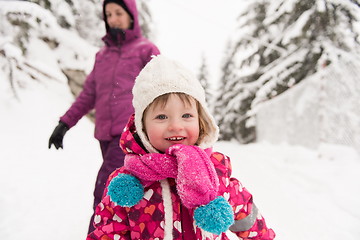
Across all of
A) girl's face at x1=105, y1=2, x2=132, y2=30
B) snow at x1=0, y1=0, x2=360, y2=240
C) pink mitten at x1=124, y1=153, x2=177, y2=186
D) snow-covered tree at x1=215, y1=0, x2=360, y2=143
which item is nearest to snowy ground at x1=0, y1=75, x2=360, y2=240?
snow at x1=0, y1=0, x2=360, y2=240

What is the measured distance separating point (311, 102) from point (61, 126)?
669cm

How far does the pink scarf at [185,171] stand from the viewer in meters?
1.15

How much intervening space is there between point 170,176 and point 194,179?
18 cm

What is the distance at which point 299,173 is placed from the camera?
5.18 meters

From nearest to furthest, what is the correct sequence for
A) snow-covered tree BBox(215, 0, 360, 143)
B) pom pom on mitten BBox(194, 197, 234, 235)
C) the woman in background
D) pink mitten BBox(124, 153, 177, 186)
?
pom pom on mitten BBox(194, 197, 234, 235), pink mitten BBox(124, 153, 177, 186), the woman in background, snow-covered tree BBox(215, 0, 360, 143)

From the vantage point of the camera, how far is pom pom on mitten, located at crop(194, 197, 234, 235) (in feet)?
3.71

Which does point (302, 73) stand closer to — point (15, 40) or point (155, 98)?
point (15, 40)

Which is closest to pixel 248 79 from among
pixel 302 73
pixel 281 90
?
pixel 281 90

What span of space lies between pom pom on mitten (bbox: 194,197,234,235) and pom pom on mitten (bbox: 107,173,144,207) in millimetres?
297

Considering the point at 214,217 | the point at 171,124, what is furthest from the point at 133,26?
the point at 214,217

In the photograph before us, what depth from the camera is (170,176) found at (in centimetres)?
129

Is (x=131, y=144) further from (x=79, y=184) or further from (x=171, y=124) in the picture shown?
(x=79, y=184)

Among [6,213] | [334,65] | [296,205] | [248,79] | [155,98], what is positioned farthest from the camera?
[248,79]

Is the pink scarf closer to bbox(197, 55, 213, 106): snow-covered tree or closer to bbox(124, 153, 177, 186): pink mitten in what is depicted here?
bbox(124, 153, 177, 186): pink mitten
